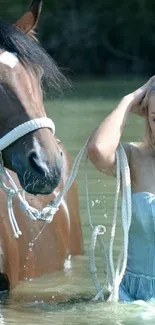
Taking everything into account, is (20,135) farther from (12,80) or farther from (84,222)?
(84,222)

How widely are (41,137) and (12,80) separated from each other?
1.06 ft

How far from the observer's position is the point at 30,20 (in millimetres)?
5723

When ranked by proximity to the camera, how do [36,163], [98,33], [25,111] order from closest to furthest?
[36,163]
[25,111]
[98,33]

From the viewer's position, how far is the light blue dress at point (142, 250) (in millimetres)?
5574

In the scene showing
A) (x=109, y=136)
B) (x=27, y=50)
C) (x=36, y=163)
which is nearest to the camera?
(x=36, y=163)

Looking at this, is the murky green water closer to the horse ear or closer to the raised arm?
the raised arm

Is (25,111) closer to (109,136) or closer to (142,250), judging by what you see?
(109,136)

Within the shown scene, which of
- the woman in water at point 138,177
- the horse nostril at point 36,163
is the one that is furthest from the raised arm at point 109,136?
the horse nostril at point 36,163

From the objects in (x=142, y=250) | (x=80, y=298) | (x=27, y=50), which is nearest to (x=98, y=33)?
(x=80, y=298)

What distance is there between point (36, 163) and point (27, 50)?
66cm

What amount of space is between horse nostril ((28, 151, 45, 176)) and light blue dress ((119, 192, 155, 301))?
0.84 meters

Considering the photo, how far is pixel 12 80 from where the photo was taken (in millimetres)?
5148

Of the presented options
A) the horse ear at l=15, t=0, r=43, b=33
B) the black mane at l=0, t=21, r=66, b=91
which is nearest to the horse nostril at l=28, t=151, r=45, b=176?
the black mane at l=0, t=21, r=66, b=91

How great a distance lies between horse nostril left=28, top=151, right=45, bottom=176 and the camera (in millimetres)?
4914
